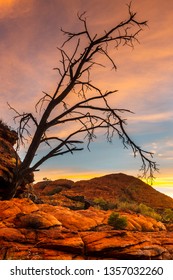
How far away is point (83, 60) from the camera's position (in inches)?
462

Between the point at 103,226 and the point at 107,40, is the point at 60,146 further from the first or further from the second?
the point at 107,40

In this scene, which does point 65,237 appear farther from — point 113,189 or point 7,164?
point 113,189

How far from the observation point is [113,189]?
3522cm

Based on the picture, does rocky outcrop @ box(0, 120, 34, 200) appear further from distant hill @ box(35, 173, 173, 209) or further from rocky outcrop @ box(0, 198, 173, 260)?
distant hill @ box(35, 173, 173, 209)

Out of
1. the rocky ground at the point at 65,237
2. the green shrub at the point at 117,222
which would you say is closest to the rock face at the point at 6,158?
the rocky ground at the point at 65,237

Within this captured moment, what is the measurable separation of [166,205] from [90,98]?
2350cm

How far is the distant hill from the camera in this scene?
106 feet

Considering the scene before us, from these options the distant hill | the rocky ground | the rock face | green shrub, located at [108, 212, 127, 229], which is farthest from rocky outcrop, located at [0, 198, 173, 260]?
the distant hill

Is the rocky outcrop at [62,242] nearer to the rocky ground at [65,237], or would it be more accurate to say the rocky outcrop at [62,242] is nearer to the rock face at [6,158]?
the rocky ground at [65,237]

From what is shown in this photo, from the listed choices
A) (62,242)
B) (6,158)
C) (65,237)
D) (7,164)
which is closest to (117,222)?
(65,237)

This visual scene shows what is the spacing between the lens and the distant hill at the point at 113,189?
106 ft

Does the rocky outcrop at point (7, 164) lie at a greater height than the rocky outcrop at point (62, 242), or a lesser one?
greater

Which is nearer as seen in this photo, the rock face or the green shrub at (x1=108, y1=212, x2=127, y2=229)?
the green shrub at (x1=108, y1=212, x2=127, y2=229)
